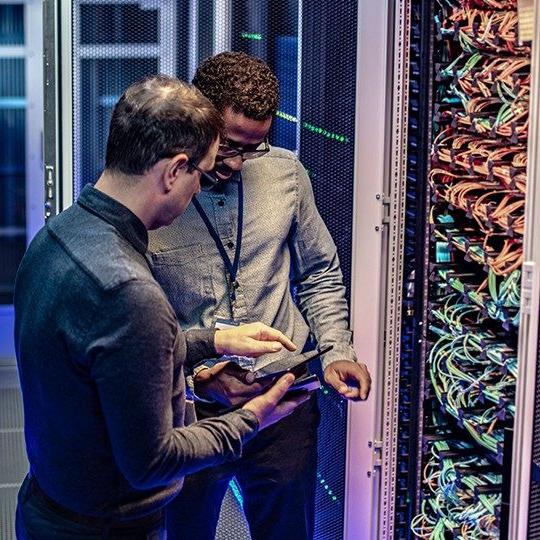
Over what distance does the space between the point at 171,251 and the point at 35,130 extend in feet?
17.3

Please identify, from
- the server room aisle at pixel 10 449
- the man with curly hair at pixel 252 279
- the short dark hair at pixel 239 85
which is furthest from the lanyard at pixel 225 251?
the server room aisle at pixel 10 449

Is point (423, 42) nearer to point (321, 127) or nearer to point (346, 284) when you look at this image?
point (321, 127)

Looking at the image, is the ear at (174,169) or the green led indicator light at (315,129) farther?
the green led indicator light at (315,129)

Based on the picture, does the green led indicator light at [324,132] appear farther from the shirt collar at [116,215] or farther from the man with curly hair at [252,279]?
the shirt collar at [116,215]

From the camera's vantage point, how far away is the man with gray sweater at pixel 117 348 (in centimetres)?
164

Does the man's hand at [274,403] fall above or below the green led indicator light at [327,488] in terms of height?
above

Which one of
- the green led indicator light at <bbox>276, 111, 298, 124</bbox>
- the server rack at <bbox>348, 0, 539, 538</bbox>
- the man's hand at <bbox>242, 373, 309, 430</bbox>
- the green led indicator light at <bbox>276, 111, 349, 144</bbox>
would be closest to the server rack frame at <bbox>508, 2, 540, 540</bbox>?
the server rack at <bbox>348, 0, 539, 538</bbox>

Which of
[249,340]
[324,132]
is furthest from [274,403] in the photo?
[324,132]

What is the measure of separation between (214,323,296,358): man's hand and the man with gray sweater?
0.35 m

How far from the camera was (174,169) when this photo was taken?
5.82 feet

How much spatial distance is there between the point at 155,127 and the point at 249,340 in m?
0.69

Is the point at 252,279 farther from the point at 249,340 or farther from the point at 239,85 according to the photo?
the point at 239,85

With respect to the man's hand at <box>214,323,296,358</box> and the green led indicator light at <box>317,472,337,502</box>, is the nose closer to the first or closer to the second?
the man's hand at <box>214,323,296,358</box>

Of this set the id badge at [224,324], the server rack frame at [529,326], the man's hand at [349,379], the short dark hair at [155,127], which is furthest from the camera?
the man's hand at [349,379]
